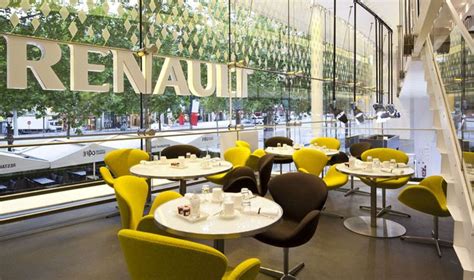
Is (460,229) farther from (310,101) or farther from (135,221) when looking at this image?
(310,101)

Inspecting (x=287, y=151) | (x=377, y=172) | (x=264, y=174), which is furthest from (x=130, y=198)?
(x=287, y=151)

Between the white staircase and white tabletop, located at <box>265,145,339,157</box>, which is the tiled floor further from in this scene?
white tabletop, located at <box>265,145,339,157</box>

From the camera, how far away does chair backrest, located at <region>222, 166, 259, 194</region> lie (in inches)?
145

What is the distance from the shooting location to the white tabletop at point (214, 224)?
2.02 metres

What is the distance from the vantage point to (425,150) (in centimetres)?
1484

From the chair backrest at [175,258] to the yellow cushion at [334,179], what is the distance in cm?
335

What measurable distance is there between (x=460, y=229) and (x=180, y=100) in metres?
5.00

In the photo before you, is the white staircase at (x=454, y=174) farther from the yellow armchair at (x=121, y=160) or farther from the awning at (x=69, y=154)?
the awning at (x=69, y=154)

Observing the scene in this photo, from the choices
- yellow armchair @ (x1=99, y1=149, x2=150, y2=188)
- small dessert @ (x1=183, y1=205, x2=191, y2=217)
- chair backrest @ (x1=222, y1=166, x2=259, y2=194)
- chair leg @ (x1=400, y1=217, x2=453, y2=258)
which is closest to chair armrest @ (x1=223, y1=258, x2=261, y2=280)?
small dessert @ (x1=183, y1=205, x2=191, y2=217)

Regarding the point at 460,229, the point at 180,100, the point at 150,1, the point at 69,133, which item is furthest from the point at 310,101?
the point at 460,229

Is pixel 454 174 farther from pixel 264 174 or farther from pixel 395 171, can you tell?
pixel 264 174

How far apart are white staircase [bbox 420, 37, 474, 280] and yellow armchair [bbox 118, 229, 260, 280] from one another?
1.80 m

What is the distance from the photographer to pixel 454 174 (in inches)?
116

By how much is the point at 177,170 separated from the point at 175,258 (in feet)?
8.51
